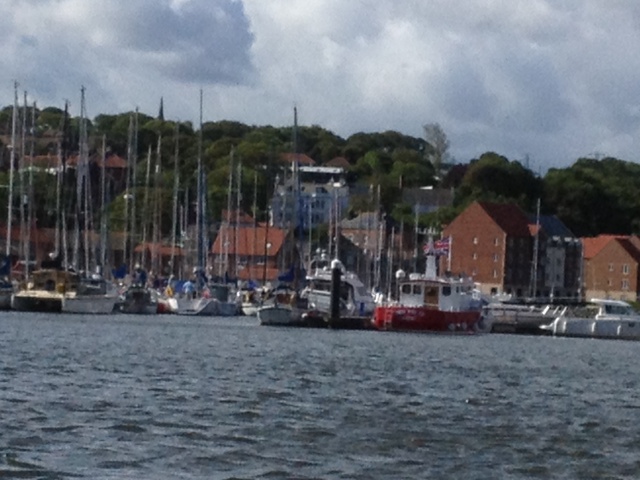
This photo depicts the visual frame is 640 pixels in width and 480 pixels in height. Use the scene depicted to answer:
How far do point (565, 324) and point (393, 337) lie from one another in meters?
23.3

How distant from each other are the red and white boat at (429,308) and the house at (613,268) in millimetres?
81182

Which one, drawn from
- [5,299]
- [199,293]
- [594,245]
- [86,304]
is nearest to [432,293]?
[86,304]

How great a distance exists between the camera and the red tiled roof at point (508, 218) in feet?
559

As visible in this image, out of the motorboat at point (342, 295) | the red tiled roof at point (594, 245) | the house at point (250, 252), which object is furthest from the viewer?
the red tiled roof at point (594, 245)

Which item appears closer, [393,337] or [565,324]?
[393,337]

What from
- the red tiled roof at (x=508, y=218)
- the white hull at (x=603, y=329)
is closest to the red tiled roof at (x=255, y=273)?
the red tiled roof at (x=508, y=218)

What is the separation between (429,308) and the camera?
9306 centimetres

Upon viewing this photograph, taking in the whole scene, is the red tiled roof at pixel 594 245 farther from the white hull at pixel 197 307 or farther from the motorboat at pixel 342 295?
the motorboat at pixel 342 295

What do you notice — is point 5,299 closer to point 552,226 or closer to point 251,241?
point 251,241

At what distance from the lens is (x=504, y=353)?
77.0 meters

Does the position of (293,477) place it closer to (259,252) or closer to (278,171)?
(259,252)

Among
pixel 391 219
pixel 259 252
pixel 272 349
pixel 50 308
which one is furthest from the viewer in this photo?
pixel 391 219

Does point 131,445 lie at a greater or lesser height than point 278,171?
lesser

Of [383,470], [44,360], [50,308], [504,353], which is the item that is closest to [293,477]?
[383,470]
